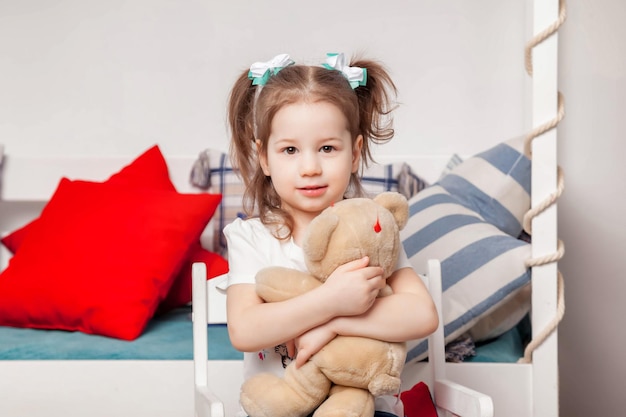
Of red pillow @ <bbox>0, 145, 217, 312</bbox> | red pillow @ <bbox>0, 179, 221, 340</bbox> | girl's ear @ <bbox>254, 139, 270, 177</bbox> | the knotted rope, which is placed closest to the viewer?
girl's ear @ <bbox>254, 139, 270, 177</bbox>

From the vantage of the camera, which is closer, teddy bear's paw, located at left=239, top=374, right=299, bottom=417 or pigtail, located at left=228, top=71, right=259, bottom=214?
teddy bear's paw, located at left=239, top=374, right=299, bottom=417

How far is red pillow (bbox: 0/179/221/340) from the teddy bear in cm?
72

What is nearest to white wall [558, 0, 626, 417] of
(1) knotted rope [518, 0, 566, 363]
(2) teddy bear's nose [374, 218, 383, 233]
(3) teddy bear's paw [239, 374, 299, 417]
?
(1) knotted rope [518, 0, 566, 363]

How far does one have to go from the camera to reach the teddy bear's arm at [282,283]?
1066 millimetres

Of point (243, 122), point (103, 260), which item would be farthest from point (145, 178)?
point (243, 122)

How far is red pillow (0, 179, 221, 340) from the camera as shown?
1725 millimetres

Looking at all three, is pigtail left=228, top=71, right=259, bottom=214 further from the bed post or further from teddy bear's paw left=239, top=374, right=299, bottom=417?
the bed post

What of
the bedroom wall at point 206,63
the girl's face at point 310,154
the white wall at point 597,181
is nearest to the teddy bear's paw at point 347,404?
the girl's face at point 310,154

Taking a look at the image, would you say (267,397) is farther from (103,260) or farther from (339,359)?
(103,260)

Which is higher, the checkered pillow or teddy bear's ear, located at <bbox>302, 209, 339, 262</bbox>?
teddy bear's ear, located at <bbox>302, 209, 339, 262</bbox>

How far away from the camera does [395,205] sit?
1.10 meters

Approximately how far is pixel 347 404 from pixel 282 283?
18 centimetres

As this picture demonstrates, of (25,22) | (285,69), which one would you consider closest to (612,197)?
(285,69)

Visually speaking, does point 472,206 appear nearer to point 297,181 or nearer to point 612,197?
point 612,197
